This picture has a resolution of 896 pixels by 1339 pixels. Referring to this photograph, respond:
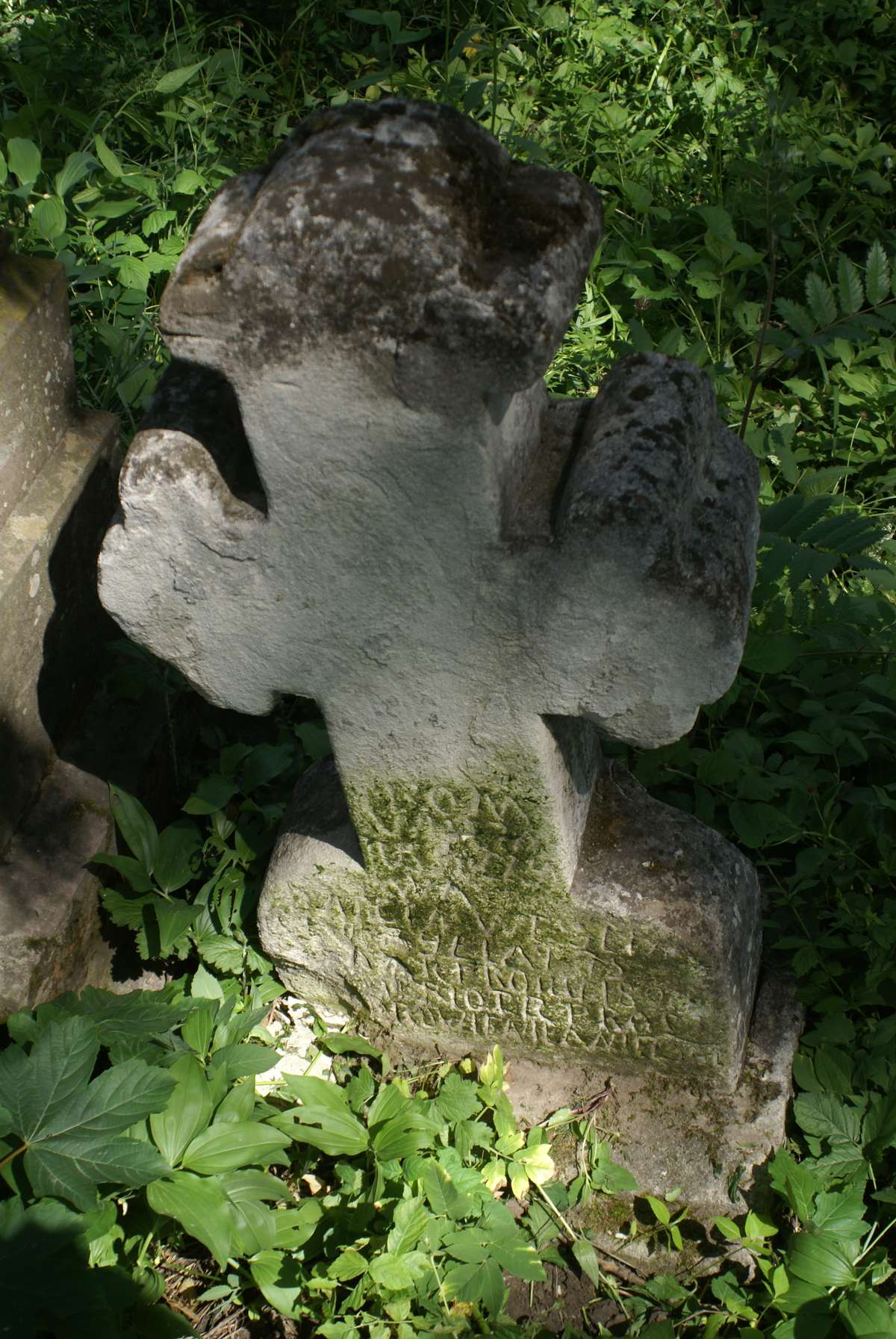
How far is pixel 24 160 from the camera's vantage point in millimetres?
3561

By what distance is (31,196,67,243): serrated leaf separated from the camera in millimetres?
3549

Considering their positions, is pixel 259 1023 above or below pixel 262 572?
below

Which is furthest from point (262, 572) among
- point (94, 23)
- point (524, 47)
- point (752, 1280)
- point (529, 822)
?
point (94, 23)

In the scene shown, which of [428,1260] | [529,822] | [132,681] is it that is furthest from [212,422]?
[428,1260]

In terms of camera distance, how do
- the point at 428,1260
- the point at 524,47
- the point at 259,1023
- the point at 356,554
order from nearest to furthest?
1. the point at 356,554
2. the point at 428,1260
3. the point at 259,1023
4. the point at 524,47

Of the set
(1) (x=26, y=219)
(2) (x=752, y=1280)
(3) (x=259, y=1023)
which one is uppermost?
(1) (x=26, y=219)

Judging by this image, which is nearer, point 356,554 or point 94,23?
point 356,554

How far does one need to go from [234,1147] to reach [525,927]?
1.94 feet

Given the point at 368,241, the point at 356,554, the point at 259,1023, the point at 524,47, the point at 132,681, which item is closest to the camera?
the point at 368,241

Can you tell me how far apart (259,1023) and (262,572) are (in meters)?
1.05

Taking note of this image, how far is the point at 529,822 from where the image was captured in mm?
1925

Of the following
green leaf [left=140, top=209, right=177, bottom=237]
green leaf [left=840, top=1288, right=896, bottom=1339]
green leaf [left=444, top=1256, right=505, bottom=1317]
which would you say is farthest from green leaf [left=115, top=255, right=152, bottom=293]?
green leaf [left=840, top=1288, right=896, bottom=1339]

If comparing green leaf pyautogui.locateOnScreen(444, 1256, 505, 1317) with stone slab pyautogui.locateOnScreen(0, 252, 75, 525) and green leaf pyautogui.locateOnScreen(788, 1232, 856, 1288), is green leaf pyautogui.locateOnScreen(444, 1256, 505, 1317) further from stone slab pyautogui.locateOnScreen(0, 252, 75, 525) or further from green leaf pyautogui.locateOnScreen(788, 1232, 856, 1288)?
stone slab pyautogui.locateOnScreen(0, 252, 75, 525)

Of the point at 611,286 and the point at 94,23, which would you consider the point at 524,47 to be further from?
the point at 94,23
